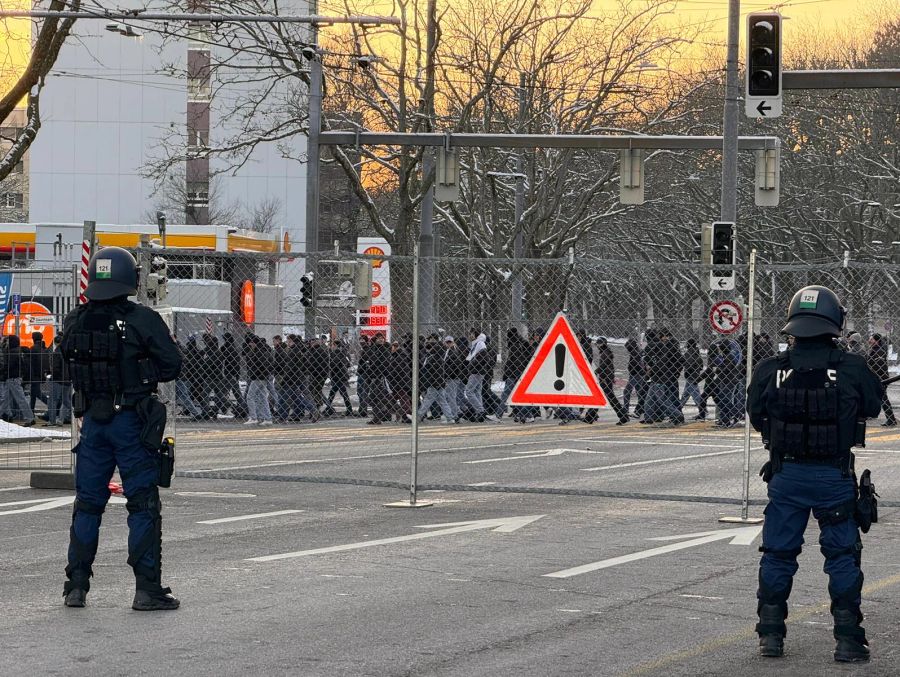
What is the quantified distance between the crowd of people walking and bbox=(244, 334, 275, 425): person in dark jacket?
2 cm

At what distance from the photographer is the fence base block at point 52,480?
45.8 ft

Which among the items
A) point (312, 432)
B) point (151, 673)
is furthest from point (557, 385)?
point (312, 432)

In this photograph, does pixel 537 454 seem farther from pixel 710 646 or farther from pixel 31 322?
pixel 710 646

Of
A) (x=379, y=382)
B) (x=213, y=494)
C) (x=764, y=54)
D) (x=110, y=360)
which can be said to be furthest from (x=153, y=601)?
(x=379, y=382)

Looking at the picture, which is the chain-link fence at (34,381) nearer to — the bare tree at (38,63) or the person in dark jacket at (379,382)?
the bare tree at (38,63)

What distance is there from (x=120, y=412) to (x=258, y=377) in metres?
13.1

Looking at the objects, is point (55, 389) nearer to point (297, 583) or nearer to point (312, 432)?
point (312, 432)

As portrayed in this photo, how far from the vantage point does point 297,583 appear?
891cm

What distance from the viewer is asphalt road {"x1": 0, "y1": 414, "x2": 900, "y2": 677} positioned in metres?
6.85

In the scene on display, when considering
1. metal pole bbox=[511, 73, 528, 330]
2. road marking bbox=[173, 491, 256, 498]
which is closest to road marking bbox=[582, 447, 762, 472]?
road marking bbox=[173, 491, 256, 498]

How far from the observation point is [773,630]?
6930 mm

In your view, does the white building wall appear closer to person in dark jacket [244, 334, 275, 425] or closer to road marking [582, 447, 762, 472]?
person in dark jacket [244, 334, 275, 425]

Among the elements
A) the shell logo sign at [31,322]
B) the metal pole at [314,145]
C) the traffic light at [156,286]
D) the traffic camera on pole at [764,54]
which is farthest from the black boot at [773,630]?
the metal pole at [314,145]

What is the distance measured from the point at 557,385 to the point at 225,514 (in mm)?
2894
